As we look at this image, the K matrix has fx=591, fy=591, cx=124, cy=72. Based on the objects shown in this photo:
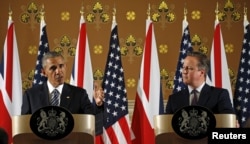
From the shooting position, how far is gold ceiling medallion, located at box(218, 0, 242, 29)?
28.5 feet

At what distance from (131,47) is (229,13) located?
1529mm

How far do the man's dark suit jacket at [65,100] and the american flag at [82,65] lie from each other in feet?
7.10

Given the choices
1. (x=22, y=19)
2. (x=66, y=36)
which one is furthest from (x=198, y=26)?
(x=22, y=19)

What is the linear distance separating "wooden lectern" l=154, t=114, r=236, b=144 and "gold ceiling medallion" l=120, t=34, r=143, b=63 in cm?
408

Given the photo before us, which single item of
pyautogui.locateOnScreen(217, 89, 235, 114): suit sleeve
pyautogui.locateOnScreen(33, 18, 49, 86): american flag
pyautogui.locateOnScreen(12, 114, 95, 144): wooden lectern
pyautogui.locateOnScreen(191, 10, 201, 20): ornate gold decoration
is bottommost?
pyautogui.locateOnScreen(12, 114, 95, 144): wooden lectern

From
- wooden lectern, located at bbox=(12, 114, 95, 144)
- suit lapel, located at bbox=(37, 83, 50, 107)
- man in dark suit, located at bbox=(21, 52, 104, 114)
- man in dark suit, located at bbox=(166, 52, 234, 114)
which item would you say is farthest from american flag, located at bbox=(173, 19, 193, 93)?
wooden lectern, located at bbox=(12, 114, 95, 144)

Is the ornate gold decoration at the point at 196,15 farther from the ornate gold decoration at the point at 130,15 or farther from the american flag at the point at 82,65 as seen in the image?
the american flag at the point at 82,65

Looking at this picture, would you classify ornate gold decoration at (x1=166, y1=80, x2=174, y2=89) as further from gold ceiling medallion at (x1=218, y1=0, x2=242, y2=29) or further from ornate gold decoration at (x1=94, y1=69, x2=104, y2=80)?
gold ceiling medallion at (x1=218, y1=0, x2=242, y2=29)

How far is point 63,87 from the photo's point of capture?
5.59 m

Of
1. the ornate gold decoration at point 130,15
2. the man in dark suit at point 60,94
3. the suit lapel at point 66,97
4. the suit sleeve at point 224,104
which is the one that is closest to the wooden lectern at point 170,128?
the suit sleeve at point 224,104

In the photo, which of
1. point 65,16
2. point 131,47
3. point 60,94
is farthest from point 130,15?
point 60,94

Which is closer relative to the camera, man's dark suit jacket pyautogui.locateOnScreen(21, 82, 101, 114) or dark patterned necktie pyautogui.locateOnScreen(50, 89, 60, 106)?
man's dark suit jacket pyautogui.locateOnScreen(21, 82, 101, 114)

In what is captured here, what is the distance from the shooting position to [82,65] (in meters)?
7.91

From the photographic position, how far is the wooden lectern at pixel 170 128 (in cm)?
459
